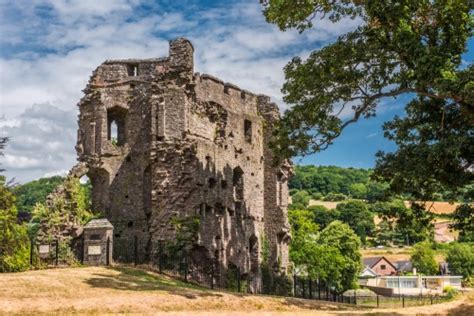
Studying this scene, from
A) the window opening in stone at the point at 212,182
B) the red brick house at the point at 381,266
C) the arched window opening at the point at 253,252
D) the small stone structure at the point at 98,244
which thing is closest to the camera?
the small stone structure at the point at 98,244

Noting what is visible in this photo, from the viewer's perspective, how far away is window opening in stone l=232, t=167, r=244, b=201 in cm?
4172

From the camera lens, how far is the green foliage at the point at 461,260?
11792 centimetres

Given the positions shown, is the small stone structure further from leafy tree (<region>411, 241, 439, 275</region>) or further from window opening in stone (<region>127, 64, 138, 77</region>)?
leafy tree (<region>411, 241, 439, 275</region>)

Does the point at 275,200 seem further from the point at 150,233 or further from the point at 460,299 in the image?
the point at 460,299

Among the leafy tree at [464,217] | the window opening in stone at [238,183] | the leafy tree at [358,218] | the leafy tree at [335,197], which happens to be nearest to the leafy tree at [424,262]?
the leafy tree at [358,218]

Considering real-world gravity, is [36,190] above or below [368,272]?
above

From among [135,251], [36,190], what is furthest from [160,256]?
[36,190]

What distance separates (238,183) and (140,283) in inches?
656

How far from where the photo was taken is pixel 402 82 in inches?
955

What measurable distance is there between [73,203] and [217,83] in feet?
40.0

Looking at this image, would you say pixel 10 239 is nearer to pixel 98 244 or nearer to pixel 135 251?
pixel 98 244

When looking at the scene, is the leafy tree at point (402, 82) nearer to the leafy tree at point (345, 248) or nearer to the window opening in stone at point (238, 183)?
the window opening in stone at point (238, 183)

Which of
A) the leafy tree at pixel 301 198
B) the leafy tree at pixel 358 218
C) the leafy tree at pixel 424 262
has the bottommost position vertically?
the leafy tree at pixel 424 262

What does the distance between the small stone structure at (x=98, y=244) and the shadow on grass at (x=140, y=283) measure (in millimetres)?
1570
